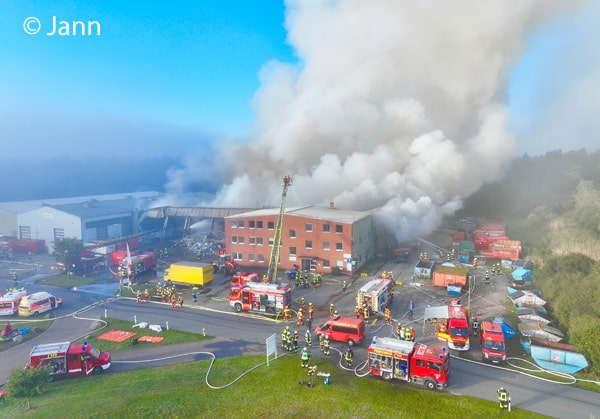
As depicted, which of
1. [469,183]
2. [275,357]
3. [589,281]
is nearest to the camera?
[275,357]

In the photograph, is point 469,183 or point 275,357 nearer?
point 275,357

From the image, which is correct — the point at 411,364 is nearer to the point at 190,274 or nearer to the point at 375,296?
the point at 375,296

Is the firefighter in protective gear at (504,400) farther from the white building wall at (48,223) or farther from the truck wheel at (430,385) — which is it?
the white building wall at (48,223)

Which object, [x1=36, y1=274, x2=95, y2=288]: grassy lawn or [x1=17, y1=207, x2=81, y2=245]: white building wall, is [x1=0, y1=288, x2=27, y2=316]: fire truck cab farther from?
[x1=17, y1=207, x2=81, y2=245]: white building wall

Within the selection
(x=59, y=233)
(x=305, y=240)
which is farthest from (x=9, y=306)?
(x=59, y=233)

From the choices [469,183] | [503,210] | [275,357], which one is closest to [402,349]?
[275,357]

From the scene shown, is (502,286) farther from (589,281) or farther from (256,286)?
(256,286)
